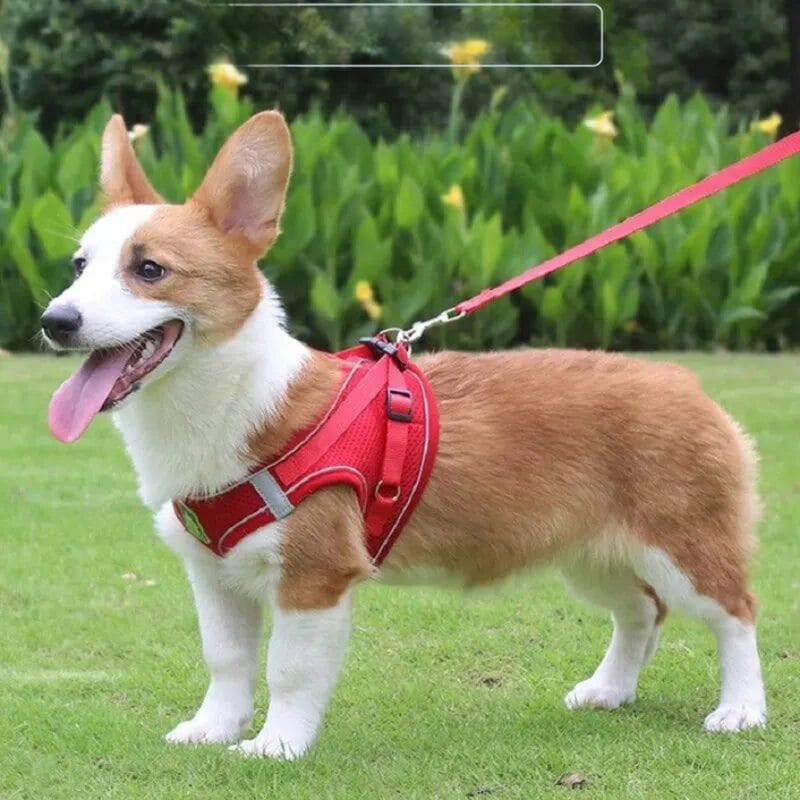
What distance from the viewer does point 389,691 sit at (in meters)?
4.81

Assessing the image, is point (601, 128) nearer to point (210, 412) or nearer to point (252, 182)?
point (252, 182)

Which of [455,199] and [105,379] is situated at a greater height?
[105,379]

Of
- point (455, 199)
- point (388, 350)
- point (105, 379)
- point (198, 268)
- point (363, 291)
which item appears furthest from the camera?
point (455, 199)

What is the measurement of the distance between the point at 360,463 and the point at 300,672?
0.57 m

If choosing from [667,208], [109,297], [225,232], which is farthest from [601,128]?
[109,297]

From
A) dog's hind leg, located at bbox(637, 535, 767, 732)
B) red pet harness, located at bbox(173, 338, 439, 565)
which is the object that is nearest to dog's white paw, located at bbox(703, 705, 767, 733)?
dog's hind leg, located at bbox(637, 535, 767, 732)

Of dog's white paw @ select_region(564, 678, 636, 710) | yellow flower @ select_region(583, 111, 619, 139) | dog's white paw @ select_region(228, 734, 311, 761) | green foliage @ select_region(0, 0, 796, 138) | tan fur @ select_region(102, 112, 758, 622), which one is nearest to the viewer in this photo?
dog's white paw @ select_region(228, 734, 311, 761)

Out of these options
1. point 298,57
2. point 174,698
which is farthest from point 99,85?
point 174,698

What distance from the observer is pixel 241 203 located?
4.04m

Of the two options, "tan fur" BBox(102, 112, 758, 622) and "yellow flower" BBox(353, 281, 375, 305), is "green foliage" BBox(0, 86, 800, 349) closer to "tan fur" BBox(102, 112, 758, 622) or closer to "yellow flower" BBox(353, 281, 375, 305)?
"yellow flower" BBox(353, 281, 375, 305)

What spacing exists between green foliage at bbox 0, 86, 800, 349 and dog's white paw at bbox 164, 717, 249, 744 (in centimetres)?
690

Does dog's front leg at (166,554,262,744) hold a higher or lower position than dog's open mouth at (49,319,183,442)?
lower

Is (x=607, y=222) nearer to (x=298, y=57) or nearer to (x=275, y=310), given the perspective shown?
(x=298, y=57)

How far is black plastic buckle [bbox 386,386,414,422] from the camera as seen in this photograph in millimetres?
4133
